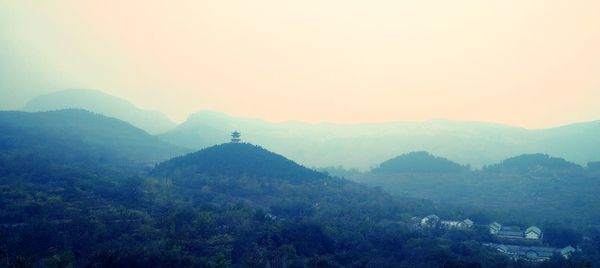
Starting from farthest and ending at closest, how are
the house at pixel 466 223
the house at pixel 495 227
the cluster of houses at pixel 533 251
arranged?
the house at pixel 466 223 < the house at pixel 495 227 < the cluster of houses at pixel 533 251

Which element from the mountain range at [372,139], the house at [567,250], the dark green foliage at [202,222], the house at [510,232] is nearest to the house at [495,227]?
the house at [510,232]

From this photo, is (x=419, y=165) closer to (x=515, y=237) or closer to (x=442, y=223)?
(x=442, y=223)

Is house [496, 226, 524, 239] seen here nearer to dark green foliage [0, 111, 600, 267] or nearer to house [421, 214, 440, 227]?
dark green foliage [0, 111, 600, 267]

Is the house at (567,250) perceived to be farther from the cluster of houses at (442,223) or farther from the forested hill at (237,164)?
the forested hill at (237,164)

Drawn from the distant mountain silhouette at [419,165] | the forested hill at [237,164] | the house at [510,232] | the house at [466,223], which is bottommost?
the house at [510,232]

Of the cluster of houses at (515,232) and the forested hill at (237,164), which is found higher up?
the forested hill at (237,164)

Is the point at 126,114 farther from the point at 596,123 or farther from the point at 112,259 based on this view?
the point at 596,123
